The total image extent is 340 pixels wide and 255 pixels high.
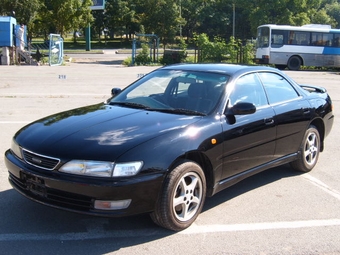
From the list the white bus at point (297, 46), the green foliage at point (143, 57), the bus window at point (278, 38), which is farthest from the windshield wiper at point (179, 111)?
the bus window at point (278, 38)

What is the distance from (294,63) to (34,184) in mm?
28059

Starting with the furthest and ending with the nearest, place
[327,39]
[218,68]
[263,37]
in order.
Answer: [327,39] → [263,37] → [218,68]

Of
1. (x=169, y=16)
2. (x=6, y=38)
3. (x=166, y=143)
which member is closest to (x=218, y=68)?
(x=166, y=143)

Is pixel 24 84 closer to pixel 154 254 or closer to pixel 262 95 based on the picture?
pixel 262 95

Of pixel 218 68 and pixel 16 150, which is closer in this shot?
pixel 16 150

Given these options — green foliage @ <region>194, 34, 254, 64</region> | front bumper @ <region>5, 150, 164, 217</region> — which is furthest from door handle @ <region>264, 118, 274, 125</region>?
green foliage @ <region>194, 34, 254, 64</region>

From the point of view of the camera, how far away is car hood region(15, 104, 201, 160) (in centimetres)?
367

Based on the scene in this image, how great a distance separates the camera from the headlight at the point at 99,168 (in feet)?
11.6

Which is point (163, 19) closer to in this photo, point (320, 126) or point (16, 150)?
point (320, 126)

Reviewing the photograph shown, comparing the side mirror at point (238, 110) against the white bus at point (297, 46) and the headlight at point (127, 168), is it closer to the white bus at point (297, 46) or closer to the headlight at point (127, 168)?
the headlight at point (127, 168)

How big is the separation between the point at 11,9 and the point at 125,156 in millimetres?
42210

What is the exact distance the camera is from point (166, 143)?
383cm

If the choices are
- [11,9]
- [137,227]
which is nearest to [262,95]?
[137,227]

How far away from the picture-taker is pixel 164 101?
4.89 metres
